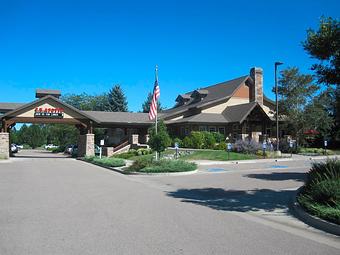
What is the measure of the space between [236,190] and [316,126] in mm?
28167

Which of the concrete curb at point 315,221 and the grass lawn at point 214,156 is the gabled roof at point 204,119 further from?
the concrete curb at point 315,221

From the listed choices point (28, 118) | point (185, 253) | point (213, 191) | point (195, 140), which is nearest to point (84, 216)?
point (185, 253)

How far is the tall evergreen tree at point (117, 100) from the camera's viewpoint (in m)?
83.6

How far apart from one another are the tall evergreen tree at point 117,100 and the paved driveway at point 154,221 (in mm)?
68402

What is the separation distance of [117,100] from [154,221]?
76.5 meters

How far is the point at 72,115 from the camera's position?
41531 millimetres

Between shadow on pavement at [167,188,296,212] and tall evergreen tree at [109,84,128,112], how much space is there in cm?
6970

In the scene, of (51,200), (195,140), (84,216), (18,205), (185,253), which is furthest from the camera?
(195,140)

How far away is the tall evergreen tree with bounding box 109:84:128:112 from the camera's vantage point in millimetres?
83562

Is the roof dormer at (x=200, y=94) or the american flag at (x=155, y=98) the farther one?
the roof dormer at (x=200, y=94)

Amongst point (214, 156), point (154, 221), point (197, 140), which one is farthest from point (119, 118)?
point (154, 221)

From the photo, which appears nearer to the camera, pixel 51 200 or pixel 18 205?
pixel 18 205

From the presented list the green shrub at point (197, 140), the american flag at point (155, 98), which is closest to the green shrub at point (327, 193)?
the american flag at point (155, 98)

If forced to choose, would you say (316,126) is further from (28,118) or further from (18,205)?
(18,205)
